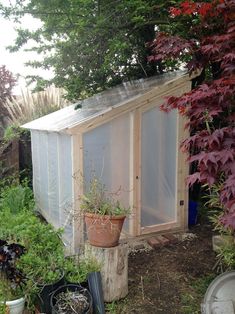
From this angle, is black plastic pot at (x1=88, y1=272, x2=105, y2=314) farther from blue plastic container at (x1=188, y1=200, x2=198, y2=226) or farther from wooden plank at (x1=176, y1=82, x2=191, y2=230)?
blue plastic container at (x1=188, y1=200, x2=198, y2=226)

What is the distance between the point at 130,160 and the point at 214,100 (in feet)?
6.06

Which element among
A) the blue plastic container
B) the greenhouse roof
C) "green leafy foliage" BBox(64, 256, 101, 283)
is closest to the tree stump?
"green leafy foliage" BBox(64, 256, 101, 283)

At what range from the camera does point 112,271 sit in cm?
314

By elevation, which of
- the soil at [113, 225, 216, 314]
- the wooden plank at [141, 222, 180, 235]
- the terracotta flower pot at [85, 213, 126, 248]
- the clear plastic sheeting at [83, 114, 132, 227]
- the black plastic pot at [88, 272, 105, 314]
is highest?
the clear plastic sheeting at [83, 114, 132, 227]

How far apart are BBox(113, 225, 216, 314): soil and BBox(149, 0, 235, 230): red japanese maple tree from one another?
45.3 inches

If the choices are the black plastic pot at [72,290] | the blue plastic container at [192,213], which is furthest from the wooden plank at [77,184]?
the blue plastic container at [192,213]

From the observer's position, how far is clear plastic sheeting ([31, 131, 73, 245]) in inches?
167

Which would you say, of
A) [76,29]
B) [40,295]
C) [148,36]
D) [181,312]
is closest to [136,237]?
[181,312]

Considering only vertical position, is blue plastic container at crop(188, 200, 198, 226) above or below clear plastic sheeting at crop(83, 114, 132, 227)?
below

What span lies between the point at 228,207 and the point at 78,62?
413 centimetres

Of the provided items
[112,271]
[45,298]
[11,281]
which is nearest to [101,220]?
[112,271]

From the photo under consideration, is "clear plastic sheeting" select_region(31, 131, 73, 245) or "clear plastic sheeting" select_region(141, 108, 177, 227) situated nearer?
"clear plastic sheeting" select_region(31, 131, 73, 245)

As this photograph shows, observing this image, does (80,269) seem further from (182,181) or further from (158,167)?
(182,181)

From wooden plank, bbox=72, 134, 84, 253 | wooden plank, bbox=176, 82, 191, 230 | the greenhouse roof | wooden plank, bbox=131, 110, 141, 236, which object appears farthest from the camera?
wooden plank, bbox=176, 82, 191, 230
